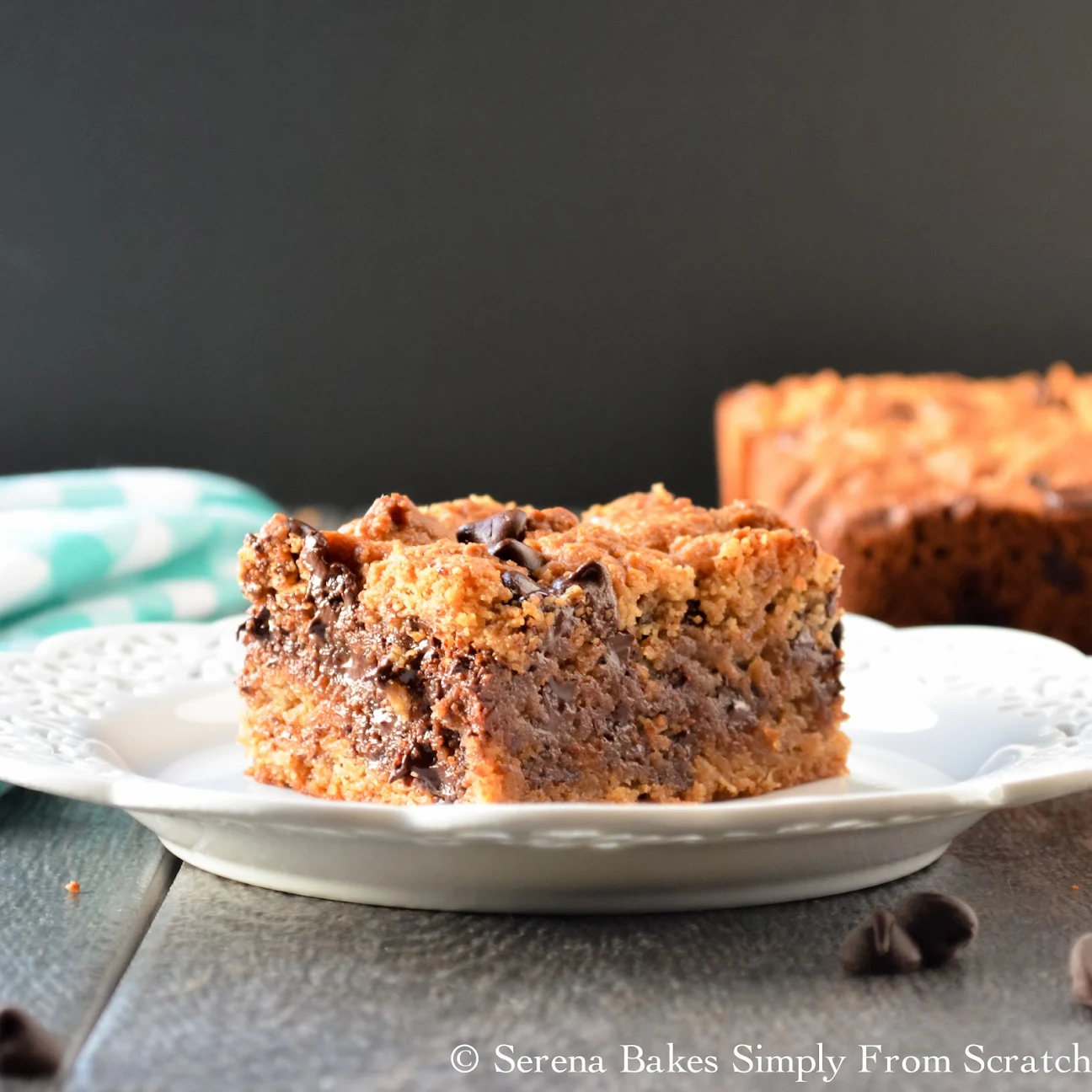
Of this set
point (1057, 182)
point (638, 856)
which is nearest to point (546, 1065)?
point (638, 856)

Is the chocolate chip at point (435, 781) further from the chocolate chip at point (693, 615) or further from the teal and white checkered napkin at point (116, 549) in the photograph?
the teal and white checkered napkin at point (116, 549)

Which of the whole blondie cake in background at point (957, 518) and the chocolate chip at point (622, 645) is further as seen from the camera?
the whole blondie cake in background at point (957, 518)

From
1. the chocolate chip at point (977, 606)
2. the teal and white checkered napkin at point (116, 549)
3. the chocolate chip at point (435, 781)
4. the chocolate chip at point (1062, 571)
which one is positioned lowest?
the chocolate chip at point (977, 606)

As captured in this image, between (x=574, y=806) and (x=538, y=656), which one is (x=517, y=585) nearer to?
(x=538, y=656)

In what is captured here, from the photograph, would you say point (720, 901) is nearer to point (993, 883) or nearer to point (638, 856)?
point (638, 856)

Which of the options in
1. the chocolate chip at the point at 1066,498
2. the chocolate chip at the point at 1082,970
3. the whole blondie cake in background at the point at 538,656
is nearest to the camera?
the chocolate chip at the point at 1082,970

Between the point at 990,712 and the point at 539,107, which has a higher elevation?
the point at 539,107

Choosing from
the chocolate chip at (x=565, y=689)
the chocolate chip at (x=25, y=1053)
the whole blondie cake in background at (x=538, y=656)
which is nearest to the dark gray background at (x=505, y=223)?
the whole blondie cake in background at (x=538, y=656)

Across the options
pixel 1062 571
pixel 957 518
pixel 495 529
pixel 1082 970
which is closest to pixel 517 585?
pixel 495 529
